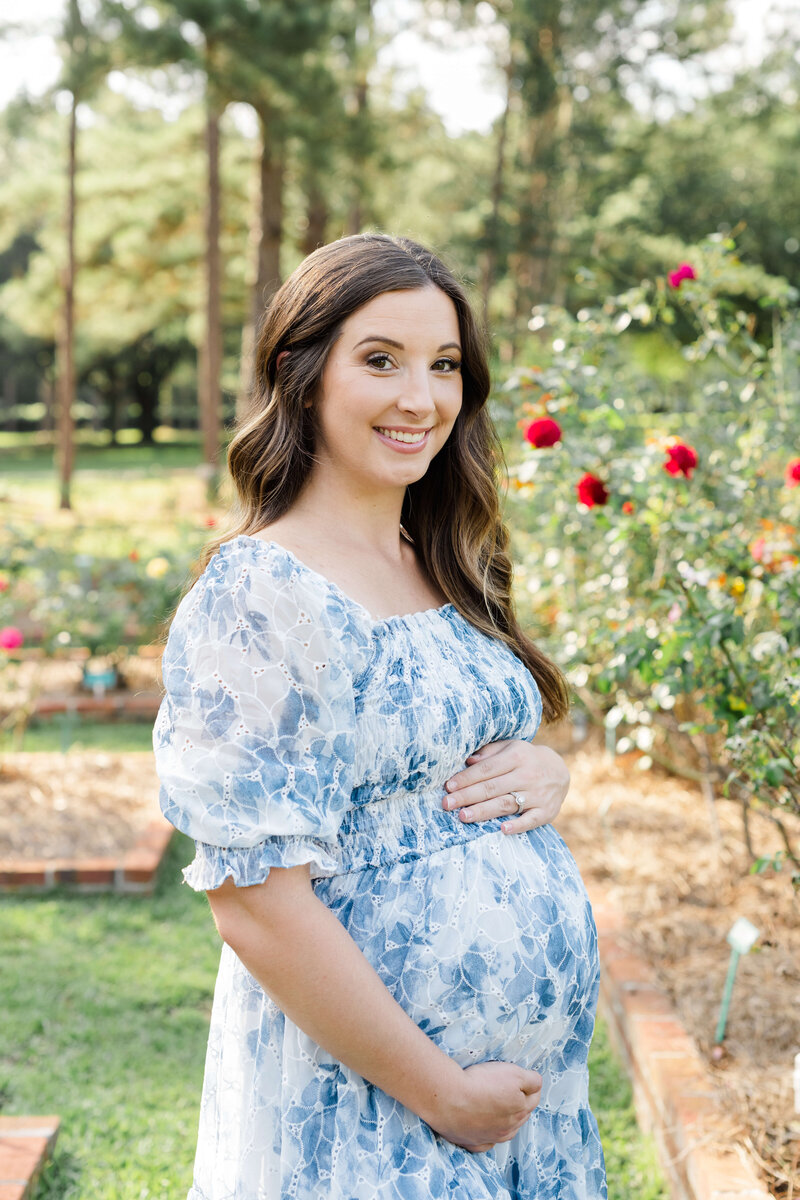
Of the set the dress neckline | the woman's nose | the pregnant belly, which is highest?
the woman's nose

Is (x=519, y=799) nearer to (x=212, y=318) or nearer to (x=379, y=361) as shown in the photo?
(x=379, y=361)

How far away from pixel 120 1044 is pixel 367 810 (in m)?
2.02

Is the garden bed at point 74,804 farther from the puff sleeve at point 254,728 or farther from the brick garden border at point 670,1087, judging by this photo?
the puff sleeve at point 254,728

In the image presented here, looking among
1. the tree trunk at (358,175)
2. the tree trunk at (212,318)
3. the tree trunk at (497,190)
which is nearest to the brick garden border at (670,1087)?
the tree trunk at (212,318)

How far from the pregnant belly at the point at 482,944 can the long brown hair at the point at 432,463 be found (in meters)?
0.40

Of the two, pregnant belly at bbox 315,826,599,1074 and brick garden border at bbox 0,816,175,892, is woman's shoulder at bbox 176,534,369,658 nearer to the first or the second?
pregnant belly at bbox 315,826,599,1074

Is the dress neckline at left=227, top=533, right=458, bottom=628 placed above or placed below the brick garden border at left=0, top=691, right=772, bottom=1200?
above

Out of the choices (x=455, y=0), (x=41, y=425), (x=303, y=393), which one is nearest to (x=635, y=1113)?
(x=303, y=393)

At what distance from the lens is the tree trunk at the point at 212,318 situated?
13086 mm

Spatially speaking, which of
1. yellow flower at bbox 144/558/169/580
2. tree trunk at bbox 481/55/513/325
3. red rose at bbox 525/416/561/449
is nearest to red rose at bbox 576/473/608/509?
red rose at bbox 525/416/561/449

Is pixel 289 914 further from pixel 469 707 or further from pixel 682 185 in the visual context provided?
pixel 682 185

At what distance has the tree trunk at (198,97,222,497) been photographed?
42.9 ft

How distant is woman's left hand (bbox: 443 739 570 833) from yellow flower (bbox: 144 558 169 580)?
4.97 meters

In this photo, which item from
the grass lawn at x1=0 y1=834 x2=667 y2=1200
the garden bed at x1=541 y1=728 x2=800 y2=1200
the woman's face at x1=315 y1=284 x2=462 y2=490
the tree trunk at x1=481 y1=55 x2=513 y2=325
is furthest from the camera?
the tree trunk at x1=481 y1=55 x2=513 y2=325
